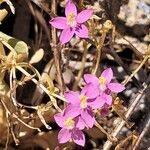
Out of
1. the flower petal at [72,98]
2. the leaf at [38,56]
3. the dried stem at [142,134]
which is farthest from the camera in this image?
the leaf at [38,56]

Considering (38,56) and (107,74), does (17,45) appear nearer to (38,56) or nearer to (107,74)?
(38,56)

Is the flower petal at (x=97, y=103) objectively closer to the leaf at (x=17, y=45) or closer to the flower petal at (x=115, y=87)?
the flower petal at (x=115, y=87)

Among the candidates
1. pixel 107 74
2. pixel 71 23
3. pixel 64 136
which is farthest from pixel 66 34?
pixel 64 136

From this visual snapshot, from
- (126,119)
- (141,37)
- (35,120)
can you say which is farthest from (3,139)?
(141,37)

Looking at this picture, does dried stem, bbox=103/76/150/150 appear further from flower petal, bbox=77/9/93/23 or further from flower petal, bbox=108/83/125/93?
flower petal, bbox=77/9/93/23

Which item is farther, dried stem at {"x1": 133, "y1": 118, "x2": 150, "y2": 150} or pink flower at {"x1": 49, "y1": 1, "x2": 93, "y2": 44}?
dried stem at {"x1": 133, "y1": 118, "x2": 150, "y2": 150}

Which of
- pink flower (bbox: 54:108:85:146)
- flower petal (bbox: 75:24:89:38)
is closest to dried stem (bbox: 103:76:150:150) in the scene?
pink flower (bbox: 54:108:85:146)

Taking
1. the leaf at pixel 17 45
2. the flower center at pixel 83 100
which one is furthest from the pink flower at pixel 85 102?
the leaf at pixel 17 45
